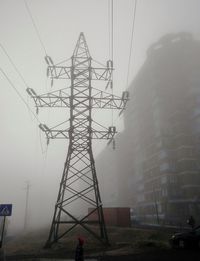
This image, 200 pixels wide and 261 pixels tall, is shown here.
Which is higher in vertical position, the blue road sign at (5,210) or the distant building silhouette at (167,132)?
the distant building silhouette at (167,132)

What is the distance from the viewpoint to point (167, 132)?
287ft

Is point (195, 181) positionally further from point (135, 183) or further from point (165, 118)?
point (135, 183)

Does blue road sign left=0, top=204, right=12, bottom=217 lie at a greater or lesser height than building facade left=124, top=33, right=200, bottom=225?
lesser

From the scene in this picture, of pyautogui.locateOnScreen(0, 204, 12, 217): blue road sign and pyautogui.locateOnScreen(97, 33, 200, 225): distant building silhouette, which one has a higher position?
pyautogui.locateOnScreen(97, 33, 200, 225): distant building silhouette

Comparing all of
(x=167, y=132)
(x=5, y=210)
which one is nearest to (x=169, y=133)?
(x=167, y=132)

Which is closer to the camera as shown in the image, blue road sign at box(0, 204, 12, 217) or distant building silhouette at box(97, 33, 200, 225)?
blue road sign at box(0, 204, 12, 217)

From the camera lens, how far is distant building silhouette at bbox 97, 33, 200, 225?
254 feet

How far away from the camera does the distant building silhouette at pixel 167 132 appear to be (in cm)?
7756

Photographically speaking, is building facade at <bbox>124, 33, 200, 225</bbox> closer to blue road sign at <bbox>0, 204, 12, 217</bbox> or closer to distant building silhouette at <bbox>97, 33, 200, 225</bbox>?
distant building silhouette at <bbox>97, 33, 200, 225</bbox>

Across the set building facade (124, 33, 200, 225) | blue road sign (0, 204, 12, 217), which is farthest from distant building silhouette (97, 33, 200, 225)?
blue road sign (0, 204, 12, 217)

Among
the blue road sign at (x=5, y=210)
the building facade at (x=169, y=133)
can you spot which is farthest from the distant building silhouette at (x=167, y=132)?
the blue road sign at (x=5, y=210)

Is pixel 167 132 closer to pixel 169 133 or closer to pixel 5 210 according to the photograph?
pixel 169 133

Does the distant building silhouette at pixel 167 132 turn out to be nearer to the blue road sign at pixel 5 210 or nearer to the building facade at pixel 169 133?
the building facade at pixel 169 133

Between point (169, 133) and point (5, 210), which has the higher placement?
point (169, 133)
